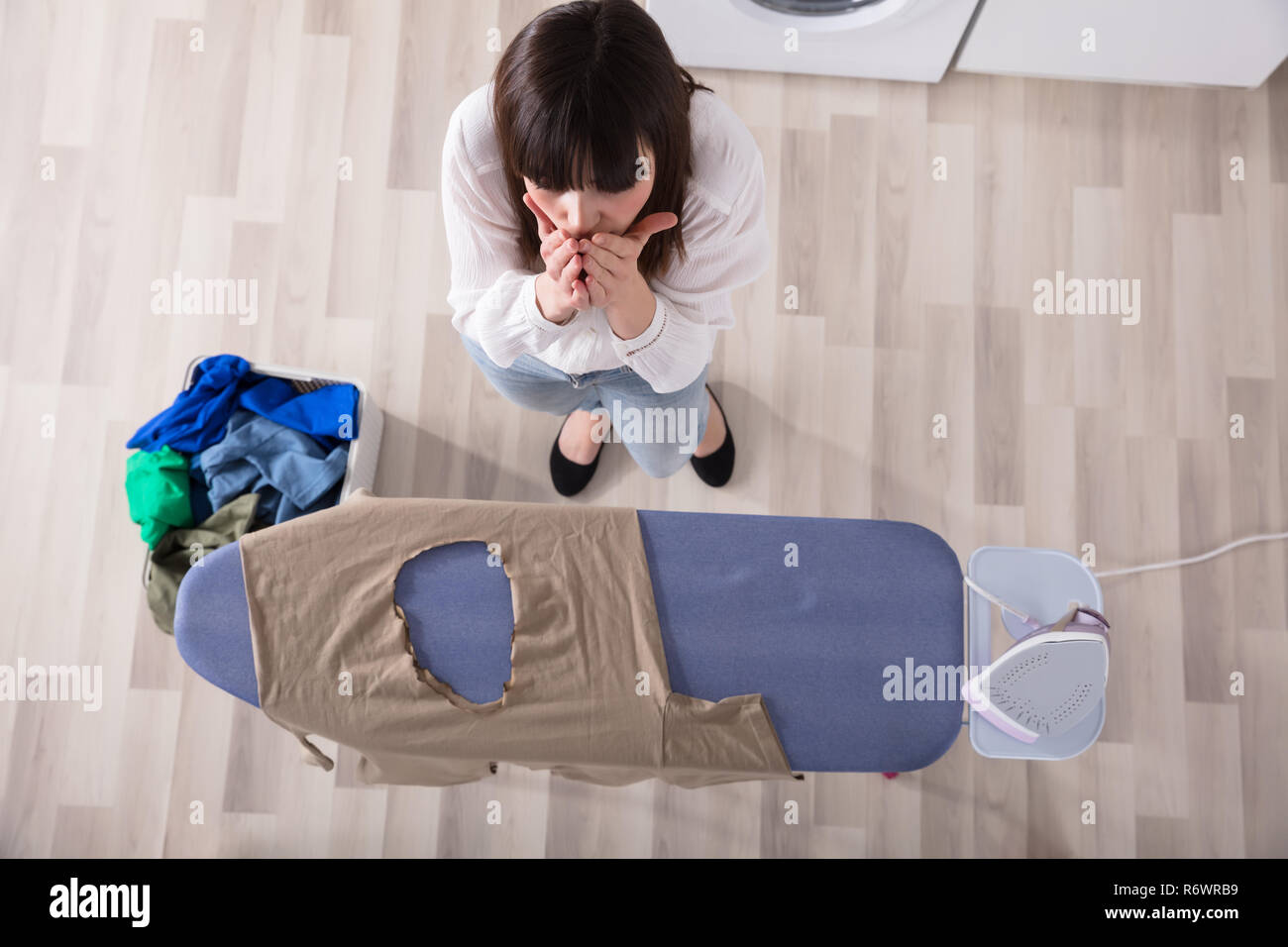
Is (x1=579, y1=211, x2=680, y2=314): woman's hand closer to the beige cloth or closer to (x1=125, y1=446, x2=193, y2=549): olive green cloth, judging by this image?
the beige cloth

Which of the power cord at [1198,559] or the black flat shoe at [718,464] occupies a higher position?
the black flat shoe at [718,464]

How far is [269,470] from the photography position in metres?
1.70

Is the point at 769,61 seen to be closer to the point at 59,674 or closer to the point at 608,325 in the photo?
the point at 608,325

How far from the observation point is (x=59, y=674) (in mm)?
1953

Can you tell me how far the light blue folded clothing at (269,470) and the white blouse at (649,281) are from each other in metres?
0.60

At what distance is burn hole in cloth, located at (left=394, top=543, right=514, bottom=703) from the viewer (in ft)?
4.58

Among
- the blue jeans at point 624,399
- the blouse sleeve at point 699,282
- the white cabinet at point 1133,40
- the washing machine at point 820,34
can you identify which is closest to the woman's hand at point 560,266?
the blouse sleeve at point 699,282

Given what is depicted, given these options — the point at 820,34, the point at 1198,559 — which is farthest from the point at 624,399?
the point at 1198,559

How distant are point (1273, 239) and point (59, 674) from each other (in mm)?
3074

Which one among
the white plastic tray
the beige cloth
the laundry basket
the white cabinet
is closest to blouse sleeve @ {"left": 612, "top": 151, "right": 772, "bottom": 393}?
the beige cloth

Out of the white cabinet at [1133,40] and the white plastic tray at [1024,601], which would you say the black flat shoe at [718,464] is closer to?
the white plastic tray at [1024,601]

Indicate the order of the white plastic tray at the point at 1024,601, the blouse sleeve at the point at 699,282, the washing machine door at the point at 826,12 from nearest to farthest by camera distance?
the blouse sleeve at the point at 699,282
the white plastic tray at the point at 1024,601
the washing machine door at the point at 826,12

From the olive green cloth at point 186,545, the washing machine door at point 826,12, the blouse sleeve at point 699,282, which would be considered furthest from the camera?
the washing machine door at point 826,12

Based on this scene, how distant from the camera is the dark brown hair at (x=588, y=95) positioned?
0.92 metres
